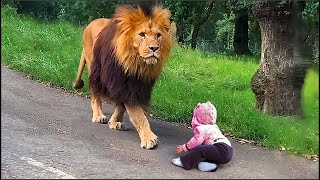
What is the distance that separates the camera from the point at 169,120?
211 inches

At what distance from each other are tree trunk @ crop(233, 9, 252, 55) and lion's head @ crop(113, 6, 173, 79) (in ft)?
21.6

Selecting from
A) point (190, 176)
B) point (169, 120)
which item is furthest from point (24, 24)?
point (190, 176)

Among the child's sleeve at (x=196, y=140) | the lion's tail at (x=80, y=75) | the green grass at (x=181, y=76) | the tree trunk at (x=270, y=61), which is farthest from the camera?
the lion's tail at (x=80, y=75)

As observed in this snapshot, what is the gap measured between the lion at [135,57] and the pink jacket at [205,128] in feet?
1.60

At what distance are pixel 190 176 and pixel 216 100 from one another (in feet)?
8.61

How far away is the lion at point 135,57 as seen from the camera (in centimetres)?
402

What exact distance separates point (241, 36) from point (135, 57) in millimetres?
8314

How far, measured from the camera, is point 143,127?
13.6 ft

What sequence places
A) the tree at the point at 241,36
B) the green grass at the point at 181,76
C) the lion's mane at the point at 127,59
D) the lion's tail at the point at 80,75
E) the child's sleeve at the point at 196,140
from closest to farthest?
the child's sleeve at the point at 196,140, the lion's mane at the point at 127,59, the green grass at the point at 181,76, the lion's tail at the point at 80,75, the tree at the point at 241,36

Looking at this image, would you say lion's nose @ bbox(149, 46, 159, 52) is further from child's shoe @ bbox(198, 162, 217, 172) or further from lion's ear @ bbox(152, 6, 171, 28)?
child's shoe @ bbox(198, 162, 217, 172)

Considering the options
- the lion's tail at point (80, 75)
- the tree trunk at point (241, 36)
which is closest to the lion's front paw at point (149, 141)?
the lion's tail at point (80, 75)

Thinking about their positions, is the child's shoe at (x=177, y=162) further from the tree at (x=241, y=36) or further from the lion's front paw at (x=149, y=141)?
the tree at (x=241, y=36)

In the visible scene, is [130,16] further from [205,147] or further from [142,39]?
[205,147]

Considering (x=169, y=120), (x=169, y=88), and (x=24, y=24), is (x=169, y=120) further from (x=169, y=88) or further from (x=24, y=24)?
(x=24, y=24)
